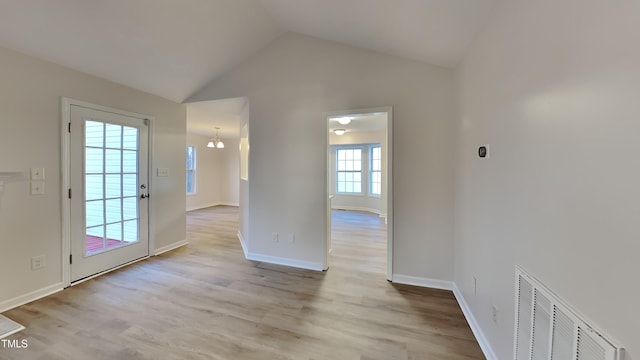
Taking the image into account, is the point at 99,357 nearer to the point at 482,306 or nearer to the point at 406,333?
the point at 406,333

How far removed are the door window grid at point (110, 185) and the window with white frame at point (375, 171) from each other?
5.98 metres

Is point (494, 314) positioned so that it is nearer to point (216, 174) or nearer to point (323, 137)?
point (323, 137)

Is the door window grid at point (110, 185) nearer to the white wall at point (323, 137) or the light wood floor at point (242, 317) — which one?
the light wood floor at point (242, 317)

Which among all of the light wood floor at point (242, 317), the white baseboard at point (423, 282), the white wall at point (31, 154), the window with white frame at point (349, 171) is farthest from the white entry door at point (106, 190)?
the window with white frame at point (349, 171)

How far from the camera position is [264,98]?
345 centimetres

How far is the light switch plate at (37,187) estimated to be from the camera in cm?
249

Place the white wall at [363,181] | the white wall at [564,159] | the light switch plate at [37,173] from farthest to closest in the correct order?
the white wall at [363,181]
the light switch plate at [37,173]
the white wall at [564,159]

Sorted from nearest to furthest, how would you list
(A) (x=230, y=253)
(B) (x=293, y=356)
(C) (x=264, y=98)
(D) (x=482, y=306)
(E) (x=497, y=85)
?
(E) (x=497, y=85) → (B) (x=293, y=356) → (D) (x=482, y=306) → (C) (x=264, y=98) → (A) (x=230, y=253)

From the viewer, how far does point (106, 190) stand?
3150 millimetres

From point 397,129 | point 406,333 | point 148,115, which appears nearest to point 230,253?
point 148,115

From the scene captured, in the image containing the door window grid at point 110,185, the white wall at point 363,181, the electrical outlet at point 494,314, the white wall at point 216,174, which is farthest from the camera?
the white wall at point 216,174

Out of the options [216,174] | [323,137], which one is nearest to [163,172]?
[323,137]

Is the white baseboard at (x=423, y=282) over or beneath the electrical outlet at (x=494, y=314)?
beneath

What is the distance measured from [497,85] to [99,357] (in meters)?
3.32
